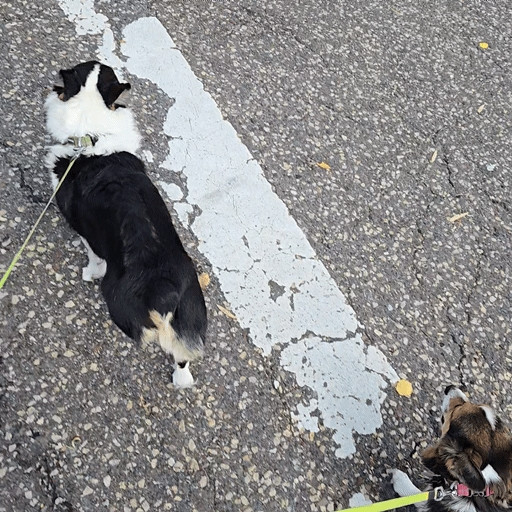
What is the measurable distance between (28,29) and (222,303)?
98.2 inches

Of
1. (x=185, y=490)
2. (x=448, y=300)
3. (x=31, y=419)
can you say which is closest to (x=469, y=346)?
(x=448, y=300)

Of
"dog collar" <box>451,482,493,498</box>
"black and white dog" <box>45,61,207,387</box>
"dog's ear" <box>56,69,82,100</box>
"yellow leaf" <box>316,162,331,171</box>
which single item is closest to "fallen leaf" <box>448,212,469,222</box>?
"yellow leaf" <box>316,162,331,171</box>

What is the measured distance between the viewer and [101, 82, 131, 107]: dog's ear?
2.95 metres

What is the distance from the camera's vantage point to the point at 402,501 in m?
2.36

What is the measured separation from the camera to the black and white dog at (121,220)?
2508 millimetres

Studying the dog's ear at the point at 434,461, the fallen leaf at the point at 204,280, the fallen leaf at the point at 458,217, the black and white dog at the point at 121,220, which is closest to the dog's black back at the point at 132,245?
the black and white dog at the point at 121,220

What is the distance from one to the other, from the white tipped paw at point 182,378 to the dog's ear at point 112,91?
4.74ft

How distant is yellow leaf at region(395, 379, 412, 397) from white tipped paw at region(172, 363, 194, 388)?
1163mm

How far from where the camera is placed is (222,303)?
10.7 ft

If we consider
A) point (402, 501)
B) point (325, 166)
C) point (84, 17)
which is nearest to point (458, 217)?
point (325, 166)

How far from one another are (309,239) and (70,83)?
65.9 inches

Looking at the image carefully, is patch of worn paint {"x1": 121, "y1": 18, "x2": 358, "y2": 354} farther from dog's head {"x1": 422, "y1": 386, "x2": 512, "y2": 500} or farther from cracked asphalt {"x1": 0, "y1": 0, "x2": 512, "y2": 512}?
dog's head {"x1": 422, "y1": 386, "x2": 512, "y2": 500}

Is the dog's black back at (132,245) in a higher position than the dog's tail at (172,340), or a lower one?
higher

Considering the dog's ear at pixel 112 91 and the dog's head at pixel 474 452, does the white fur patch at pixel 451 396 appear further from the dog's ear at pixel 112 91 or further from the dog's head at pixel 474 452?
the dog's ear at pixel 112 91
